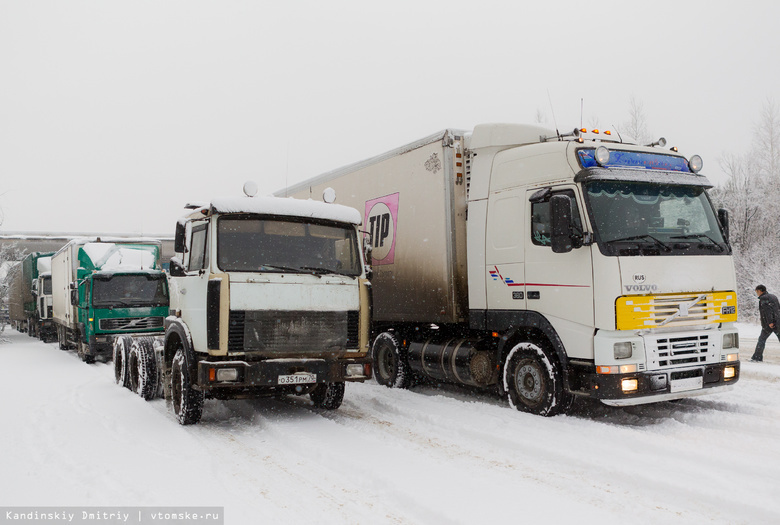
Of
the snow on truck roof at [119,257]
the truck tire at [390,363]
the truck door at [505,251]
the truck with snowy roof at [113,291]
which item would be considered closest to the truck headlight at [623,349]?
the truck door at [505,251]

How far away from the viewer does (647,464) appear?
582 cm

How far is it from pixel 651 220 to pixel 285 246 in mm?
4313

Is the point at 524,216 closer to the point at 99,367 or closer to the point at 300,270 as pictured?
the point at 300,270

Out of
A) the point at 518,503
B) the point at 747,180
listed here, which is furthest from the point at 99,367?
the point at 747,180

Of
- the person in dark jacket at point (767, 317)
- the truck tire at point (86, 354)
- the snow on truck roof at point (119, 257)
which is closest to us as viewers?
the person in dark jacket at point (767, 317)

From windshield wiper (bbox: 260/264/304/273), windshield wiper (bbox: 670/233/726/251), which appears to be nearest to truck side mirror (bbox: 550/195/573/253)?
windshield wiper (bbox: 670/233/726/251)

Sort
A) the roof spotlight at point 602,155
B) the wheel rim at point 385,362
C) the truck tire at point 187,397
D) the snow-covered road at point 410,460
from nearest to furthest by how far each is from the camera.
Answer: the snow-covered road at point 410,460 < the roof spotlight at point 602,155 < the truck tire at point 187,397 < the wheel rim at point 385,362

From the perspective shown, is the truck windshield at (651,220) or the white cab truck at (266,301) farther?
the white cab truck at (266,301)

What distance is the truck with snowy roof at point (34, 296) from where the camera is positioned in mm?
24406

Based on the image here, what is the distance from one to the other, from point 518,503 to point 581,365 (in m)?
2.87

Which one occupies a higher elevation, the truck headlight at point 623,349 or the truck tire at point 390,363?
the truck headlight at point 623,349

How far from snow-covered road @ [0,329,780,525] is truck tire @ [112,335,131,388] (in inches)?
66.1

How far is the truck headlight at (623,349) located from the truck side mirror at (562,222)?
1162 mm

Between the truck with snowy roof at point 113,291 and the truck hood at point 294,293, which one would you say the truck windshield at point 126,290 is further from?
the truck hood at point 294,293
